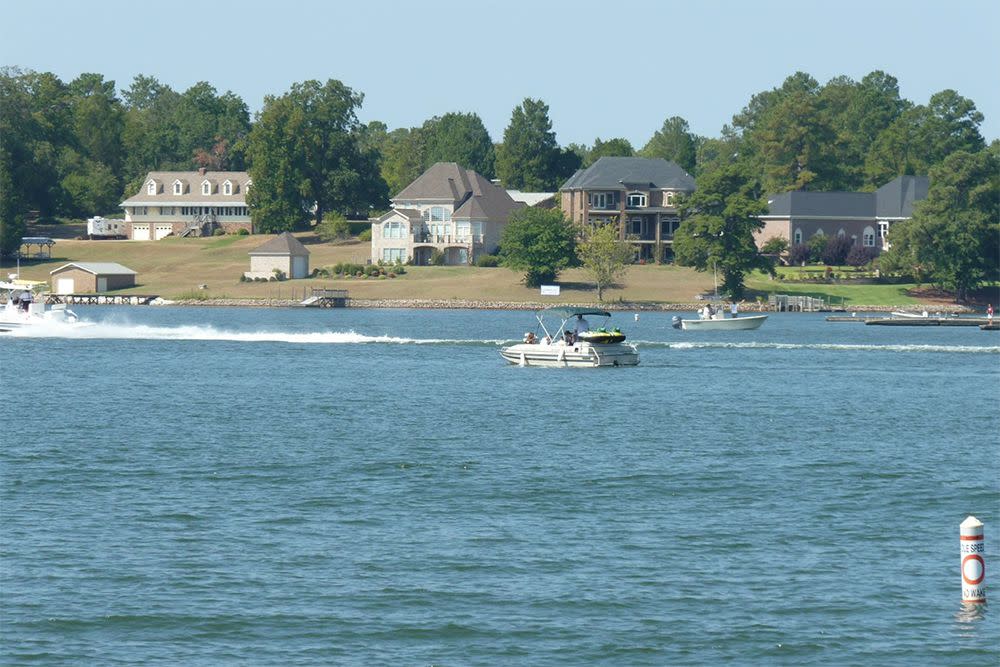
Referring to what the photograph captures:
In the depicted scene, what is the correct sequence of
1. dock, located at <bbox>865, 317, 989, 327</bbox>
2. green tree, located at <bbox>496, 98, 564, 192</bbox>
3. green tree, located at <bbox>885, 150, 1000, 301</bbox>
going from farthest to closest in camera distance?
green tree, located at <bbox>496, 98, 564, 192</bbox> → green tree, located at <bbox>885, 150, 1000, 301</bbox> → dock, located at <bbox>865, 317, 989, 327</bbox>

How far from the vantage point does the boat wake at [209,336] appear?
94.1m

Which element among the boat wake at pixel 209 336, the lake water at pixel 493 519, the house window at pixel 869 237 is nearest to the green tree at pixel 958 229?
the house window at pixel 869 237

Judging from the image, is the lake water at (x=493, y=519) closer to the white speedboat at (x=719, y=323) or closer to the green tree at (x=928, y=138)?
the white speedboat at (x=719, y=323)

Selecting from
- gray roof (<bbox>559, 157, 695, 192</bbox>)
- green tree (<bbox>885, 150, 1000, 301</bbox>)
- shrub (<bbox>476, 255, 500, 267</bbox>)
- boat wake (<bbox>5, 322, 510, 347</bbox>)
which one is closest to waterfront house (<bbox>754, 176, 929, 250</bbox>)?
gray roof (<bbox>559, 157, 695, 192</bbox>)

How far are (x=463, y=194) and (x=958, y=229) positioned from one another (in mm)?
53224

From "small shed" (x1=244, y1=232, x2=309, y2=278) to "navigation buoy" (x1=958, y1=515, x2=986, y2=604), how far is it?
127771 millimetres

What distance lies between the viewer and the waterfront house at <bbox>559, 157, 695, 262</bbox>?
6289 inches

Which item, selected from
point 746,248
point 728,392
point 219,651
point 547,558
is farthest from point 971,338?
point 219,651

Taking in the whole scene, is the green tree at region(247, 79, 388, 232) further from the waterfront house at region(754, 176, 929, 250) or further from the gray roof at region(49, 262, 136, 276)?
the waterfront house at region(754, 176, 929, 250)

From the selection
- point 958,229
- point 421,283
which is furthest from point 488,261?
point 958,229

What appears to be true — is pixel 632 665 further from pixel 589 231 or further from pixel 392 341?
pixel 589 231

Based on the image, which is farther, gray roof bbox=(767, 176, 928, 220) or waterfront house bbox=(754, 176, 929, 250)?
gray roof bbox=(767, 176, 928, 220)

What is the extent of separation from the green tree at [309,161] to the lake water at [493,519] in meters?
101

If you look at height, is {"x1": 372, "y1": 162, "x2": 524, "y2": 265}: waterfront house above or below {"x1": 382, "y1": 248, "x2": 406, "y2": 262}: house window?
above
